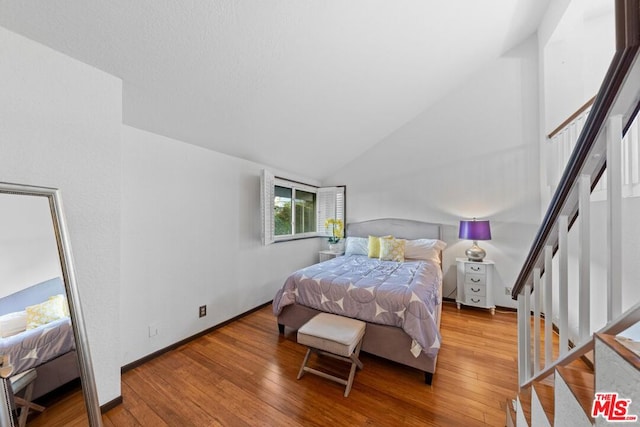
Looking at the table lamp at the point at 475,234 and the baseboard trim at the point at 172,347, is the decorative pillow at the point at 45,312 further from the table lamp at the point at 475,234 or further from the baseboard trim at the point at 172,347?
the table lamp at the point at 475,234

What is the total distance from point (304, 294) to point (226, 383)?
925mm

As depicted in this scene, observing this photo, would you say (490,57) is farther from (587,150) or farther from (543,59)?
(587,150)

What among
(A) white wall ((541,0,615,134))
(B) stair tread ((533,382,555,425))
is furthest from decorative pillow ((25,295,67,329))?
(A) white wall ((541,0,615,134))

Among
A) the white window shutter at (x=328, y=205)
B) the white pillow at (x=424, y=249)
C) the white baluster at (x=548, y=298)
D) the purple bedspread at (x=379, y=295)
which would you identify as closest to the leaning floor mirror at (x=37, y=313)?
the purple bedspread at (x=379, y=295)

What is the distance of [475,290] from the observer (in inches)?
123

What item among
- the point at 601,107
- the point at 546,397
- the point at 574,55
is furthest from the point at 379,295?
the point at 574,55

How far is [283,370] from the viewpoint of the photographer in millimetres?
1956

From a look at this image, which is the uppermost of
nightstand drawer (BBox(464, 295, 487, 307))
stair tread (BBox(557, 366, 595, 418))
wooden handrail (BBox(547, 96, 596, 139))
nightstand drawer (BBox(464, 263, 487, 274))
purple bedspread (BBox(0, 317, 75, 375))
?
wooden handrail (BBox(547, 96, 596, 139))

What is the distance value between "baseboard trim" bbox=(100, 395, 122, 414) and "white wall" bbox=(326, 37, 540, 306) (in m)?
3.75

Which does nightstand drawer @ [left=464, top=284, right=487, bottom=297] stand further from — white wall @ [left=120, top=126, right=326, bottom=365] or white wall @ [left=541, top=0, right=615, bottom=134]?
white wall @ [left=120, top=126, right=326, bottom=365]

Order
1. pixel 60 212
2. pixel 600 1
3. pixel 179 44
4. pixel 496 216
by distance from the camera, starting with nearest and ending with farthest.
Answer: pixel 60 212
pixel 179 44
pixel 600 1
pixel 496 216

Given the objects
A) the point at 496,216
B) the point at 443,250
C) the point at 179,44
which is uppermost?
the point at 179,44

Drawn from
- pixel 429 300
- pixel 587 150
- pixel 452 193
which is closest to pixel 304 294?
pixel 429 300

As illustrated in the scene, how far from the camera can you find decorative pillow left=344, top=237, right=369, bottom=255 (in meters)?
3.84
